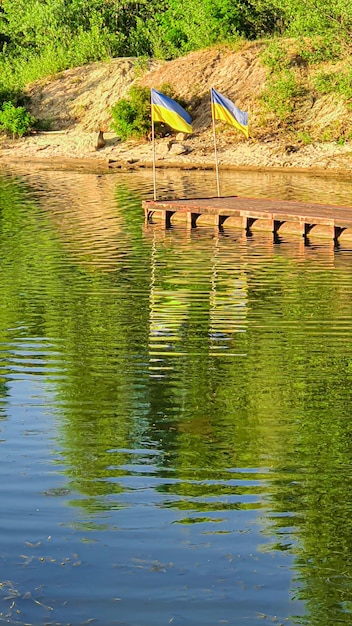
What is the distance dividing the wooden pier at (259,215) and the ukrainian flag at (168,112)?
6.42 ft

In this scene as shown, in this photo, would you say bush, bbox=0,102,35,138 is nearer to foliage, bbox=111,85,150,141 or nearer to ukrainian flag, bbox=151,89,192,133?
A: foliage, bbox=111,85,150,141

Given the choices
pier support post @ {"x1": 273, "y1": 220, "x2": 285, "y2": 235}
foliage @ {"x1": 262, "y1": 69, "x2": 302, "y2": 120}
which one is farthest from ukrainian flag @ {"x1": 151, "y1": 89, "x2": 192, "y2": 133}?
foliage @ {"x1": 262, "y1": 69, "x2": 302, "y2": 120}

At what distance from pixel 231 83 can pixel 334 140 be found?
7.70 meters

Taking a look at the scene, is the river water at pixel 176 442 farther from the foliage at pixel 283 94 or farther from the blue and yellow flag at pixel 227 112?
the foliage at pixel 283 94

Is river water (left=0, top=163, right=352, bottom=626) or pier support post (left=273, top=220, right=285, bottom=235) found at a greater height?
pier support post (left=273, top=220, right=285, bottom=235)

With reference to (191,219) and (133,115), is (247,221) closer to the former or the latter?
(191,219)

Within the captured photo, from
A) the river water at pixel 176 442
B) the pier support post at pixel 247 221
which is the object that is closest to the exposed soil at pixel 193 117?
the pier support post at pixel 247 221

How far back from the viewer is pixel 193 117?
171 feet

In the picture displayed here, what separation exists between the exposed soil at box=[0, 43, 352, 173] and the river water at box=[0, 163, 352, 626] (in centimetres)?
2402

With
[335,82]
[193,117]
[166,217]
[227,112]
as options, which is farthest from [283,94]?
[166,217]

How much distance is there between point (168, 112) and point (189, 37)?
2797 cm

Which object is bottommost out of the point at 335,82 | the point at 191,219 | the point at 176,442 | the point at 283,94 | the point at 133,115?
the point at 176,442

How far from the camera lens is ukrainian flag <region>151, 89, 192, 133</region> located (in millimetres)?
28875

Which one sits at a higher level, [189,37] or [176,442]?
[189,37]
